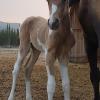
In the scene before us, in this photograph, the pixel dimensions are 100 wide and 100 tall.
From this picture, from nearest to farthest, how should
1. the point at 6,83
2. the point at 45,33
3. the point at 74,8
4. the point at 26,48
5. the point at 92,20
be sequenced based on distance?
the point at 92,20 < the point at 74,8 < the point at 45,33 < the point at 26,48 < the point at 6,83

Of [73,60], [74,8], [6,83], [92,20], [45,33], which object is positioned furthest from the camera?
[73,60]

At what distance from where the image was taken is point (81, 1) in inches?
179

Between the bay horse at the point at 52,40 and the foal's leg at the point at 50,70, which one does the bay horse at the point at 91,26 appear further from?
the foal's leg at the point at 50,70

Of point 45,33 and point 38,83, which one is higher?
point 45,33

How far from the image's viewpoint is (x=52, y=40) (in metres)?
4.76

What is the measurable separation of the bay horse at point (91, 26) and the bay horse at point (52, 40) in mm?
170

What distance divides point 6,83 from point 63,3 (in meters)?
2.80

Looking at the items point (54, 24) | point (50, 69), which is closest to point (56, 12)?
point (54, 24)

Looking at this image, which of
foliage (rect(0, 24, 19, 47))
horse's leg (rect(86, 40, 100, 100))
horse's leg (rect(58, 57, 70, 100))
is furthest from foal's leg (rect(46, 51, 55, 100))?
foliage (rect(0, 24, 19, 47))

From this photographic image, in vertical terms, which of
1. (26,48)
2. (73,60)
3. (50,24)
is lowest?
(73,60)

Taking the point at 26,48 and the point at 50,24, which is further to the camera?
the point at 26,48

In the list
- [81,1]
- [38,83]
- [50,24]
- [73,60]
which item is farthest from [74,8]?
[73,60]

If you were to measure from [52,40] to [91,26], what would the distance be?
57 cm

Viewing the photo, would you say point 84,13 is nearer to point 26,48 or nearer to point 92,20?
point 92,20
